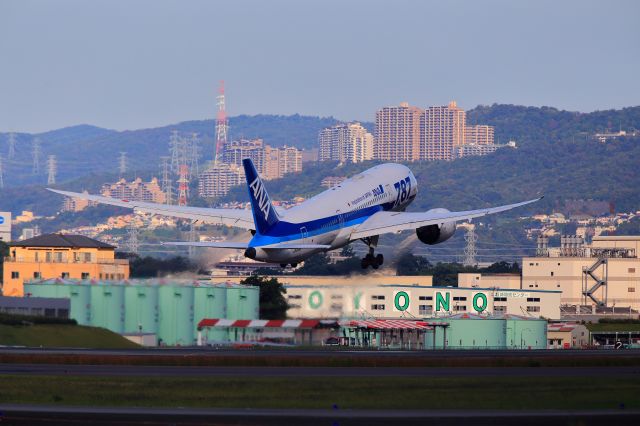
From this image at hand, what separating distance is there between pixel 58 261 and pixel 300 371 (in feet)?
210

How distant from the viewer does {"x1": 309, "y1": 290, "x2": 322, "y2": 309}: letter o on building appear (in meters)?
101

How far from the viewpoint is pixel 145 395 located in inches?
2549

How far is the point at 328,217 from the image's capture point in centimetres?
9038

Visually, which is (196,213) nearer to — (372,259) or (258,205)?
(372,259)

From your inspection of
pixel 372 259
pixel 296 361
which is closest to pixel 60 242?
pixel 372 259

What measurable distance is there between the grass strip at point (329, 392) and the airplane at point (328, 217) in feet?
37.7

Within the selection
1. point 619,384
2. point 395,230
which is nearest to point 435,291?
point 395,230

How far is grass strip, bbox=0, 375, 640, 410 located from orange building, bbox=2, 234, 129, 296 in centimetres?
4559

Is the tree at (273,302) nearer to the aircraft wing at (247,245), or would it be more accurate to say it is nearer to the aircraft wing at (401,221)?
the aircraft wing at (401,221)

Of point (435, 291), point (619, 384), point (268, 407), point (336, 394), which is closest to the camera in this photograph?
point (268, 407)

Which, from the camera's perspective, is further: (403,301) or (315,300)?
(403,301)

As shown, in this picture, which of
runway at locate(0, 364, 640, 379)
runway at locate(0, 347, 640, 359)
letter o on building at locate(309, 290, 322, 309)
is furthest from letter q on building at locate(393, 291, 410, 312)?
runway at locate(0, 364, 640, 379)

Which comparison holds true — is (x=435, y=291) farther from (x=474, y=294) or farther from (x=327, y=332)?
(x=327, y=332)

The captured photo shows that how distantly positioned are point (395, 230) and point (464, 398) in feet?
100
